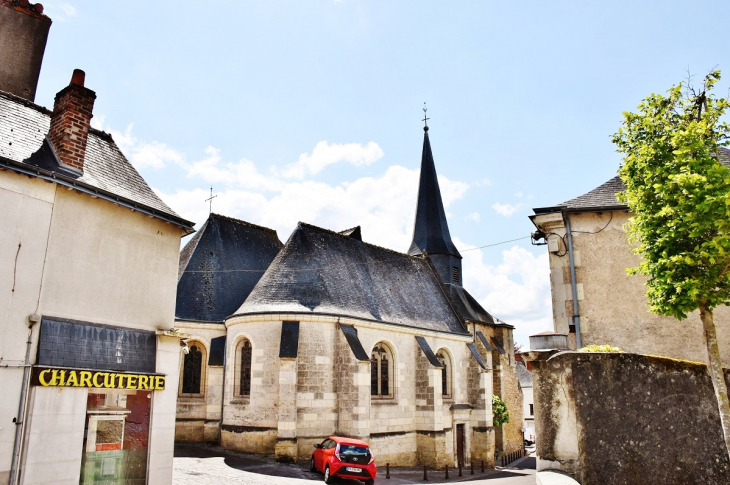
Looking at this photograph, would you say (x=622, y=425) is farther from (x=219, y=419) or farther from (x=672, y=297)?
(x=219, y=419)

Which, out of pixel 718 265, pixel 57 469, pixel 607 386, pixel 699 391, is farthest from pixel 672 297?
pixel 57 469

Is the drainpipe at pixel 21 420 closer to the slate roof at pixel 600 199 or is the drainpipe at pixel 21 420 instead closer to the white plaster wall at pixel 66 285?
the white plaster wall at pixel 66 285

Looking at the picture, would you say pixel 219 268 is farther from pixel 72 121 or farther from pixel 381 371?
pixel 72 121

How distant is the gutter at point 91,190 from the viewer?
27.0 feet

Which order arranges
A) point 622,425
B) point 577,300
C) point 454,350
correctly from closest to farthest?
point 622,425
point 577,300
point 454,350

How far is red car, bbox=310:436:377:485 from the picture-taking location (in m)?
13.9

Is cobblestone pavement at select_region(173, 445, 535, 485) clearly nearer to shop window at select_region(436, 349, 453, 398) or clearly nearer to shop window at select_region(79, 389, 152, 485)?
shop window at select_region(79, 389, 152, 485)

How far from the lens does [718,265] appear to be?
790 cm

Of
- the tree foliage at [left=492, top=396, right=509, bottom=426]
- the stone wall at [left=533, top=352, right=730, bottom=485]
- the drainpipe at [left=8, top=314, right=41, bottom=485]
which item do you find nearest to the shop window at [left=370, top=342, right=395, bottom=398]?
the tree foliage at [left=492, top=396, right=509, bottom=426]

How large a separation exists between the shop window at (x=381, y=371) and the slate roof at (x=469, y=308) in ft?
25.6

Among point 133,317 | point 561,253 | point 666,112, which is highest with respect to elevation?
point 666,112

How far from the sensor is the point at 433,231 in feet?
101

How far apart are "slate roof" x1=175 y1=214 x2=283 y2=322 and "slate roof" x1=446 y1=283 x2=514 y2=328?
11.0m

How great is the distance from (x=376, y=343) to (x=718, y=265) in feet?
46.2
